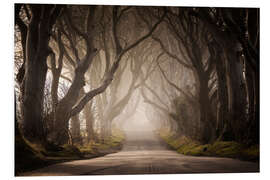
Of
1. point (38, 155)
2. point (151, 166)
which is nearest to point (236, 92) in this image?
point (151, 166)

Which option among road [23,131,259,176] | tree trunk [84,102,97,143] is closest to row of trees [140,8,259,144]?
road [23,131,259,176]

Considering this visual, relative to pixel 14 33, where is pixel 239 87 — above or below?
below

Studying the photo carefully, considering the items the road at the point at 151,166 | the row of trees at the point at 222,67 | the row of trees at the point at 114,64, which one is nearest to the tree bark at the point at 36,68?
the row of trees at the point at 114,64

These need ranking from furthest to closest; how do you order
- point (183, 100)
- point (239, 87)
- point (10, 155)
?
point (183, 100) < point (239, 87) < point (10, 155)

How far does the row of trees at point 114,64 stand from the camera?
22.0ft

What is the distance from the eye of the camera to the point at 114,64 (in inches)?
319

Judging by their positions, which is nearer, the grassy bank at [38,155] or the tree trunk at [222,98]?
the grassy bank at [38,155]

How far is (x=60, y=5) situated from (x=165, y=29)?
4.36m

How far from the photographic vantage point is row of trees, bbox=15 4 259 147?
6.71 metres

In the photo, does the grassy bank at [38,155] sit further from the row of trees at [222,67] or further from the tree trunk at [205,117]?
the row of trees at [222,67]

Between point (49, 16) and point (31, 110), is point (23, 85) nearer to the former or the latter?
point (31, 110)

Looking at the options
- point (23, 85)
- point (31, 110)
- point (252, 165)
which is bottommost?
point (252, 165)

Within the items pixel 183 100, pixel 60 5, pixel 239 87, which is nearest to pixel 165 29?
pixel 183 100

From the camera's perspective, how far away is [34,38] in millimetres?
6738
